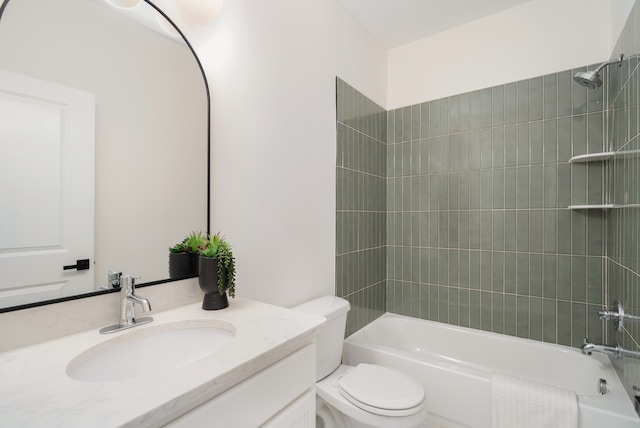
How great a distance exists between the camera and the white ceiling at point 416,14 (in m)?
2.08

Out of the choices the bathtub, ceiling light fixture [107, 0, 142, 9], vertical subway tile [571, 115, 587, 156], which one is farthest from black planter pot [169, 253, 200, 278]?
vertical subway tile [571, 115, 587, 156]

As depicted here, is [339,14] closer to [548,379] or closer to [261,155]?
[261,155]

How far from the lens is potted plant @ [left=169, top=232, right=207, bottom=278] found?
1140 millimetres

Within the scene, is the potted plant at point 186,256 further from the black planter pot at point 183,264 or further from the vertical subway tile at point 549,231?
the vertical subway tile at point 549,231

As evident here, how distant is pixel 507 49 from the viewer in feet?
7.09

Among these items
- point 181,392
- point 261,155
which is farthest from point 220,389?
point 261,155

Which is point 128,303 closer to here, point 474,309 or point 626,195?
point 626,195

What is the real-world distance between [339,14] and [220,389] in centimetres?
229

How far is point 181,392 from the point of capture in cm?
59

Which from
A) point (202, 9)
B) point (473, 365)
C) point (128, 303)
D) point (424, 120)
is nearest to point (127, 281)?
point (128, 303)

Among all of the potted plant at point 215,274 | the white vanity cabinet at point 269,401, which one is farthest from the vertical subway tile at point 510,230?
the potted plant at point 215,274

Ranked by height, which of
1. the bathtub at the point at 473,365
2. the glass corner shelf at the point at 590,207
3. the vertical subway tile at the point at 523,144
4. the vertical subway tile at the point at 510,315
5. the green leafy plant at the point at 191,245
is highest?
the vertical subway tile at the point at 523,144

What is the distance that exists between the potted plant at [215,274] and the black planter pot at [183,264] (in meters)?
0.08

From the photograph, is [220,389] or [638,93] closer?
[220,389]
